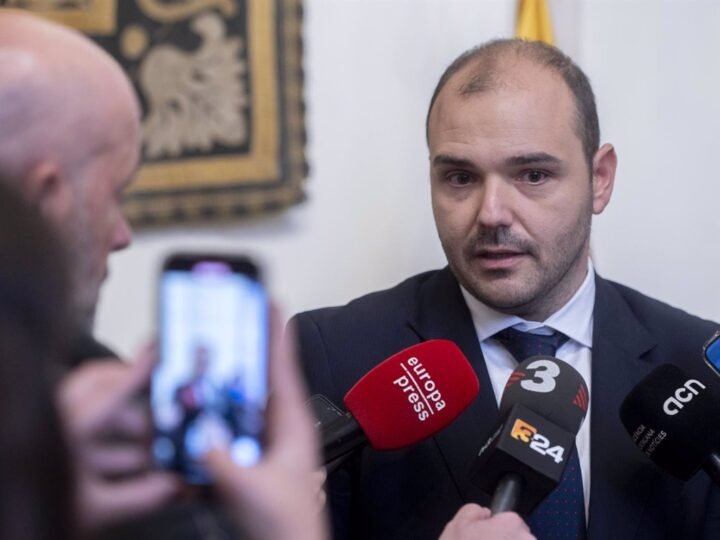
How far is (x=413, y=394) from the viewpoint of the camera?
120 centimetres

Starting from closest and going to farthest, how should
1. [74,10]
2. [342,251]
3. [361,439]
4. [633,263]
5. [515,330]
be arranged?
[361,439] < [515,330] < [74,10] < [342,251] < [633,263]

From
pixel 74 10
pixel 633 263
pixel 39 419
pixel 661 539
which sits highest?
pixel 74 10

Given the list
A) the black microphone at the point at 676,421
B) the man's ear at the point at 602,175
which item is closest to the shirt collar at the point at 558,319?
the man's ear at the point at 602,175

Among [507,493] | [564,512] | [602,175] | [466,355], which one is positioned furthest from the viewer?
[602,175]

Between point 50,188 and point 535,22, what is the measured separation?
1622 millimetres

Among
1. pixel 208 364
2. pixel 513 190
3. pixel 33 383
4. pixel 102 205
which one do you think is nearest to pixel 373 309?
pixel 513 190

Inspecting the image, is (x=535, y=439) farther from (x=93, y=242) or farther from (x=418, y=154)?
(x=418, y=154)

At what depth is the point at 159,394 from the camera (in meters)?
0.50

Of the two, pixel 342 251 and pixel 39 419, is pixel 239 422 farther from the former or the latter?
pixel 342 251

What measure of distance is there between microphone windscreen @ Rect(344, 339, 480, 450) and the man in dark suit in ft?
0.72

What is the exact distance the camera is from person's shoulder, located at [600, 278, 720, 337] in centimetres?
158

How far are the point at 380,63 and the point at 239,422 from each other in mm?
1468

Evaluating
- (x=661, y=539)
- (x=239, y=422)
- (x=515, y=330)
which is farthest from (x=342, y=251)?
(x=239, y=422)

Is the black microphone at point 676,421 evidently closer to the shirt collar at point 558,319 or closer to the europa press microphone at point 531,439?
the europa press microphone at point 531,439
